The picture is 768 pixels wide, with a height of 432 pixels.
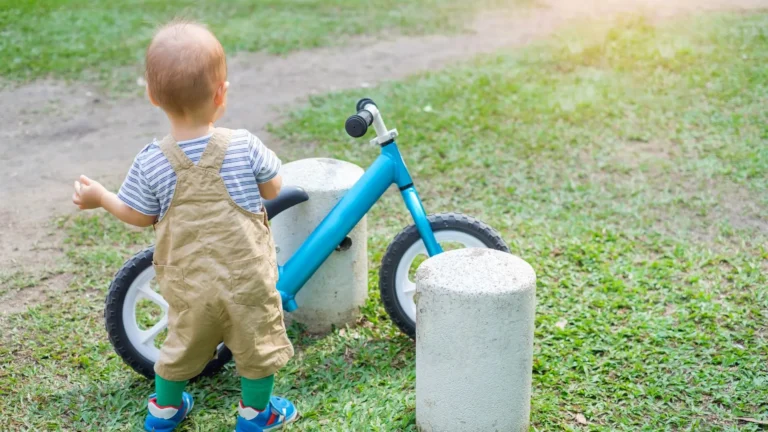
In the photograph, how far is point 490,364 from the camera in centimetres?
297

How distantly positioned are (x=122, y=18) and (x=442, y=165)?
548 cm

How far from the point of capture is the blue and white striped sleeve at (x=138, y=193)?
2777 millimetres

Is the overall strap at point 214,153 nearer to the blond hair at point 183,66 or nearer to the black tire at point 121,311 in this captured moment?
the blond hair at point 183,66

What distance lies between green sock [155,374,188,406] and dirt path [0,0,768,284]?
1.87 metres

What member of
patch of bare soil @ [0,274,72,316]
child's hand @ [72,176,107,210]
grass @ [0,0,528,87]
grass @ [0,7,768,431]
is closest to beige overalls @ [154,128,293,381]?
child's hand @ [72,176,107,210]

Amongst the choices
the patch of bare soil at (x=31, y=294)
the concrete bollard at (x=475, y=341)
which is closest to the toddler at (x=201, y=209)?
the concrete bollard at (x=475, y=341)

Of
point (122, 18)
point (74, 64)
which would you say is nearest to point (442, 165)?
point (74, 64)

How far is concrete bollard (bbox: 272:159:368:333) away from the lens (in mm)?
3811

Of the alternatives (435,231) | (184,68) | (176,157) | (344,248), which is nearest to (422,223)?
(435,231)

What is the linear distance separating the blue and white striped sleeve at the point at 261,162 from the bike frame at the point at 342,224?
69 cm

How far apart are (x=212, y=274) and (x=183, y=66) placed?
2.34ft

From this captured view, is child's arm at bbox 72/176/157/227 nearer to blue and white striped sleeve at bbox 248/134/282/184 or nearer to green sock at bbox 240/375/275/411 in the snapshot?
blue and white striped sleeve at bbox 248/134/282/184

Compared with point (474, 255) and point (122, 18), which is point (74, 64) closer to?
point (122, 18)

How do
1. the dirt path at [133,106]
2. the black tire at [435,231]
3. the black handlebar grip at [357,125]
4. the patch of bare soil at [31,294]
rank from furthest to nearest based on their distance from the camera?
1. the dirt path at [133,106]
2. the patch of bare soil at [31,294]
3. the black tire at [435,231]
4. the black handlebar grip at [357,125]
